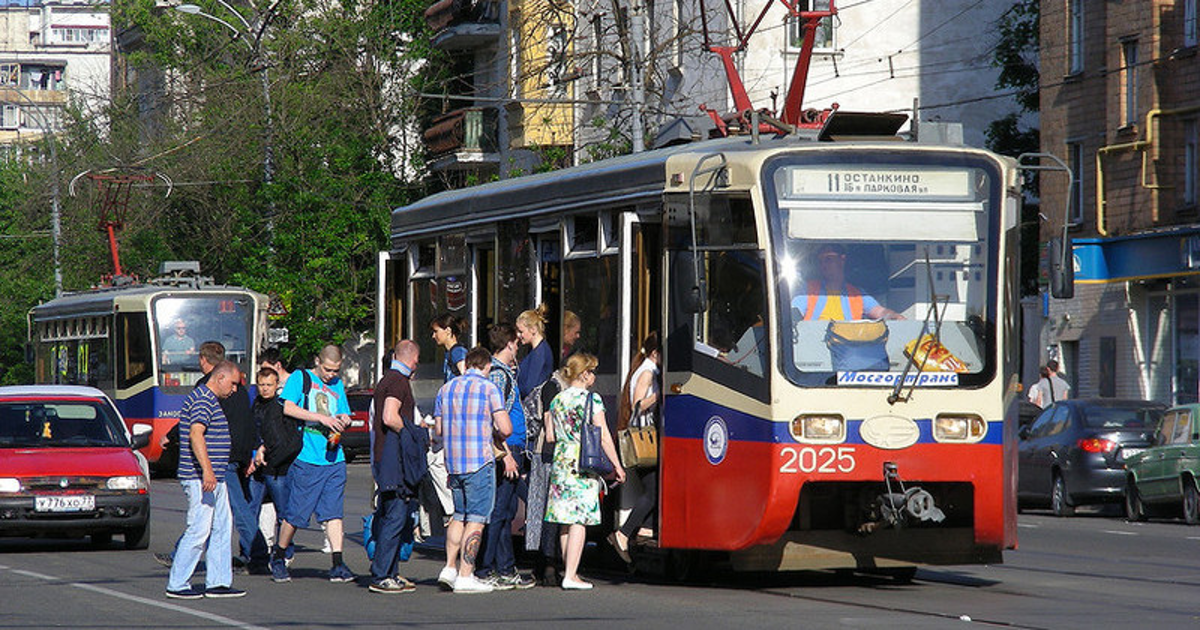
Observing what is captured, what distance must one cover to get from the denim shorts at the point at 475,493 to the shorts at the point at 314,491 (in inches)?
73.4

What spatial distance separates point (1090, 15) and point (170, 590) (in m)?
26.8

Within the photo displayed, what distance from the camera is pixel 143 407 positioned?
35500 mm

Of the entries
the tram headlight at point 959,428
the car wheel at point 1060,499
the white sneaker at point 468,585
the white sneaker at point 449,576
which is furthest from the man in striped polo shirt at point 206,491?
the car wheel at point 1060,499

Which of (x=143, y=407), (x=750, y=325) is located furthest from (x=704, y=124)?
(x=143, y=407)

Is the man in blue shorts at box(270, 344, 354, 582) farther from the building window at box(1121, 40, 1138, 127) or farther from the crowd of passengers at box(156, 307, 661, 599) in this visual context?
the building window at box(1121, 40, 1138, 127)

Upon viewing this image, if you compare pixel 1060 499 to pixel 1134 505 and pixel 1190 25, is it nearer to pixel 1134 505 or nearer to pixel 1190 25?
pixel 1134 505

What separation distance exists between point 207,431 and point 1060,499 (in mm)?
14400

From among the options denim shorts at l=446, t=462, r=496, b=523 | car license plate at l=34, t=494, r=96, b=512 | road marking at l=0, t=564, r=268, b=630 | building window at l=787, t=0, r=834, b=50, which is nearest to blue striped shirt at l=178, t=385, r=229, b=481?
road marking at l=0, t=564, r=268, b=630

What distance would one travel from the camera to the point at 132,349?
36125mm

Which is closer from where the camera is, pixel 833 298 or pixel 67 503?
pixel 833 298

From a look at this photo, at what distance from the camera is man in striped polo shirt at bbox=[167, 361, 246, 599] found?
14.1 m

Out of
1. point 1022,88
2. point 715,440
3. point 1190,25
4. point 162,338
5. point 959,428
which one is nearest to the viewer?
point 959,428

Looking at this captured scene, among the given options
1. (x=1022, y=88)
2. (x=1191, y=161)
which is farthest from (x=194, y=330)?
(x=1022, y=88)

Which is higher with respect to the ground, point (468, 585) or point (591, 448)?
point (591, 448)
